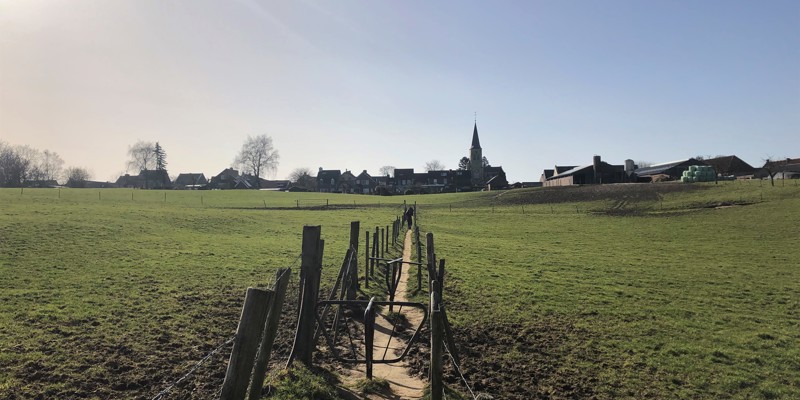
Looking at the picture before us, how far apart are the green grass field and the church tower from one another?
124m

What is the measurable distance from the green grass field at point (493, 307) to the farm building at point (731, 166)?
82.3 meters

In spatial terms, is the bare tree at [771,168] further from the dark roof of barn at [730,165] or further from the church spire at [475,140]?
the church spire at [475,140]

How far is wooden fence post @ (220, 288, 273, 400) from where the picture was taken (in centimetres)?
436

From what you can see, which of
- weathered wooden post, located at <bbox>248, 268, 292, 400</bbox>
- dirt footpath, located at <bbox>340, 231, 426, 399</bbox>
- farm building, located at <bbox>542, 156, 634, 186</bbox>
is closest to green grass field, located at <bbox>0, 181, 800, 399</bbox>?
dirt footpath, located at <bbox>340, 231, 426, 399</bbox>

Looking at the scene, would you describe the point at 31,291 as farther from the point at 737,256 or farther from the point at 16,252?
the point at 737,256

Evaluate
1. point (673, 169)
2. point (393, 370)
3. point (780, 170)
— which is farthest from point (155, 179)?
point (780, 170)

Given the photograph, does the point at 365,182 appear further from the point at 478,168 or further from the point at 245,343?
the point at 245,343

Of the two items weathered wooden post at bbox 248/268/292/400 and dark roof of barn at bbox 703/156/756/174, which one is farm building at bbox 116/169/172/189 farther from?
weathered wooden post at bbox 248/268/292/400

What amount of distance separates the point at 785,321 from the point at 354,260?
11.2m

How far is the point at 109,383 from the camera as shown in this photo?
7621mm

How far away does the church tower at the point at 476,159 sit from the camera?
15462 centimetres

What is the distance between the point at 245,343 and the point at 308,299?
4144 mm

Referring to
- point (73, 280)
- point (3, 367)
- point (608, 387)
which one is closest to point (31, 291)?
point (73, 280)

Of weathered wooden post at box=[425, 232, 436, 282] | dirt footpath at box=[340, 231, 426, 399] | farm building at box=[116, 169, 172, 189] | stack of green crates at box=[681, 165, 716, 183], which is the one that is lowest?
dirt footpath at box=[340, 231, 426, 399]
